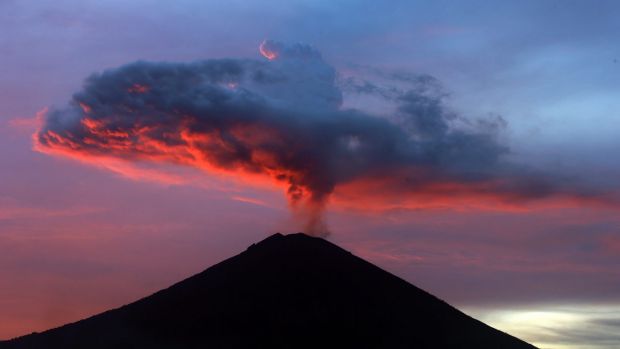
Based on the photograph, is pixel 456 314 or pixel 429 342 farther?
pixel 456 314

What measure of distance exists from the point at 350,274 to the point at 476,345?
1708 cm

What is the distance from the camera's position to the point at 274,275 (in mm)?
101312

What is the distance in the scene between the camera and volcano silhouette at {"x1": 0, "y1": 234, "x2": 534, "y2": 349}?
90750 millimetres

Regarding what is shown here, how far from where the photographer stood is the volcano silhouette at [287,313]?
90.8 metres

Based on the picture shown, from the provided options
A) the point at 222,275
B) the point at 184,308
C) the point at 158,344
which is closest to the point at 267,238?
the point at 222,275

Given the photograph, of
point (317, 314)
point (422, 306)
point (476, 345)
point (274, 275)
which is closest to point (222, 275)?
point (274, 275)

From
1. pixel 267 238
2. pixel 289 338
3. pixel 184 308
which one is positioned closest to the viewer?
pixel 289 338

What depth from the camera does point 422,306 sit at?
10019 centimetres

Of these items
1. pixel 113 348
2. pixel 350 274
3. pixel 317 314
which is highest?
pixel 350 274

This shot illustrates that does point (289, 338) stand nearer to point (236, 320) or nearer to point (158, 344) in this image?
point (236, 320)

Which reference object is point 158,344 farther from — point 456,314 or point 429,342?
point 456,314

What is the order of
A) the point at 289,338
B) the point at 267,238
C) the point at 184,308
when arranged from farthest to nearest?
the point at 267,238 → the point at 184,308 → the point at 289,338

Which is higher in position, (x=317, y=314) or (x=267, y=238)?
(x=267, y=238)

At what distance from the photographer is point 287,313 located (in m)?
94.4
